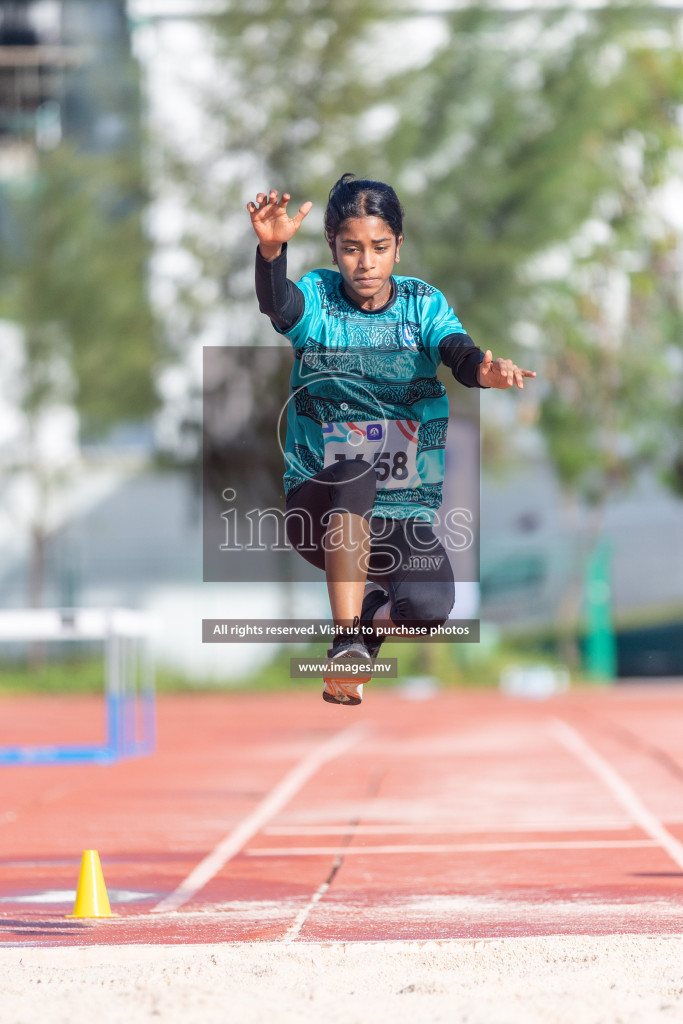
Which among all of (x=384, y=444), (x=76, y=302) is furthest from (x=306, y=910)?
(x=76, y=302)

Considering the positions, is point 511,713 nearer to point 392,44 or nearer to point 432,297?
point 392,44

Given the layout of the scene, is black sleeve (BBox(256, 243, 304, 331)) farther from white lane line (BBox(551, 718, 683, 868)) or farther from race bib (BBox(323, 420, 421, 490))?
white lane line (BBox(551, 718, 683, 868))

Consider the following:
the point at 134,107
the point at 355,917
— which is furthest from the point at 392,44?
the point at 355,917

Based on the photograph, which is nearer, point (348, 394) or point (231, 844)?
point (348, 394)

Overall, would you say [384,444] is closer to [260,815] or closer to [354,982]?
[354,982]

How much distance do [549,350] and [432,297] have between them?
22220mm

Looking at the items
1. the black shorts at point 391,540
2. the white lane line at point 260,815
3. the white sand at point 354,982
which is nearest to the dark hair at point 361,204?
the black shorts at point 391,540

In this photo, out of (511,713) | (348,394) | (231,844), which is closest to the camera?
(348,394)

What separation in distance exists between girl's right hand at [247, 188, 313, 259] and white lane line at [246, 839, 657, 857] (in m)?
6.20

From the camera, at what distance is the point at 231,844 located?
1010cm

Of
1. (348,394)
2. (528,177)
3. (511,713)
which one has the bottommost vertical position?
(511,713)

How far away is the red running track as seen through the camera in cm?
714

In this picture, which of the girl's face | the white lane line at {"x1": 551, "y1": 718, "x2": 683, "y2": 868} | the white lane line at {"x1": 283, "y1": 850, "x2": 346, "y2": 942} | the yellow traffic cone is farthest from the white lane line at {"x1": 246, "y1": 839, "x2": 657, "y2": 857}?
the girl's face

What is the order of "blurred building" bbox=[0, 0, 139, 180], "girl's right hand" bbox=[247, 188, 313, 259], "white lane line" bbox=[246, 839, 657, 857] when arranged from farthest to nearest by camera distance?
1. "blurred building" bbox=[0, 0, 139, 180]
2. "white lane line" bbox=[246, 839, 657, 857]
3. "girl's right hand" bbox=[247, 188, 313, 259]
